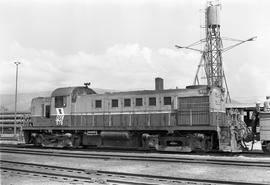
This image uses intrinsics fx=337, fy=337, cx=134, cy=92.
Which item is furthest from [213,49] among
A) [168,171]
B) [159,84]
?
[168,171]

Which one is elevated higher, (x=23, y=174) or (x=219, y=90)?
(x=219, y=90)

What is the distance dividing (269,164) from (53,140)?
14092mm

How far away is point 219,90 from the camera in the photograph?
19.0 meters

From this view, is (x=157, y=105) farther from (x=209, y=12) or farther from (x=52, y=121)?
(x=209, y=12)

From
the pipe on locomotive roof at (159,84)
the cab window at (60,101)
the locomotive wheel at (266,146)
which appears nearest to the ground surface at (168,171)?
the locomotive wheel at (266,146)

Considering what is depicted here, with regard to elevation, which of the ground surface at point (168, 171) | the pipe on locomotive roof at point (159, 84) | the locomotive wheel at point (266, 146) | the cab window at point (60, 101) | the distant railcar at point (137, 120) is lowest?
the ground surface at point (168, 171)

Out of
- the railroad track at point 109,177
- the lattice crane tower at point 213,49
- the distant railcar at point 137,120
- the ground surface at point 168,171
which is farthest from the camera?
the lattice crane tower at point 213,49

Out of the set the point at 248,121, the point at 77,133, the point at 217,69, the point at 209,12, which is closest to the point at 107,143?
the point at 77,133

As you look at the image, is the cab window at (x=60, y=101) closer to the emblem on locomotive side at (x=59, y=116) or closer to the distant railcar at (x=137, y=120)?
the distant railcar at (x=137, y=120)

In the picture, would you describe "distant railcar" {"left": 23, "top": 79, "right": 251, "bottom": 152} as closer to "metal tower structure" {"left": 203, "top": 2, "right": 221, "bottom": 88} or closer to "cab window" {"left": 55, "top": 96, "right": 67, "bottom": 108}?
"cab window" {"left": 55, "top": 96, "right": 67, "bottom": 108}

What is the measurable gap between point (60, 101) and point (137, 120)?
19.0ft

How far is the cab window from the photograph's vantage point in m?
21.9

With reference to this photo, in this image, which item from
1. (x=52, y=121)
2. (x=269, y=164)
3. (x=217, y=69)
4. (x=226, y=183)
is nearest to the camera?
(x=226, y=183)

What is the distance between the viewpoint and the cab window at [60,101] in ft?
71.9
